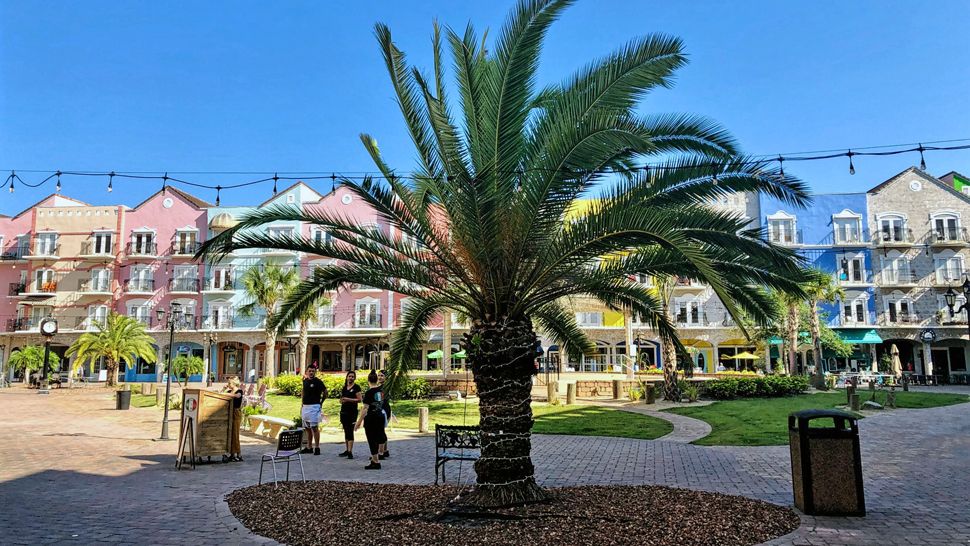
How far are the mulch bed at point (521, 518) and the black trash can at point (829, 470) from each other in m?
0.38

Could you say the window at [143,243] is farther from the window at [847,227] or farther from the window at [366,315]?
the window at [847,227]

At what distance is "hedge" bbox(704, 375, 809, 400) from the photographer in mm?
26094

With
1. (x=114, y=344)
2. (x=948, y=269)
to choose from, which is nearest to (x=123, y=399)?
(x=114, y=344)

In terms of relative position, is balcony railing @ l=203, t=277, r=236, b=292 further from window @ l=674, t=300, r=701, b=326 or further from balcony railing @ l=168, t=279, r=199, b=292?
window @ l=674, t=300, r=701, b=326

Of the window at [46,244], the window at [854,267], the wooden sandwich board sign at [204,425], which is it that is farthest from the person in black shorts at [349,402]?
the window at [46,244]

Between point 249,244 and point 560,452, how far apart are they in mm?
8173

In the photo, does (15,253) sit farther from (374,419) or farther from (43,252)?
(374,419)

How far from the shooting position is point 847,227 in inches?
1871

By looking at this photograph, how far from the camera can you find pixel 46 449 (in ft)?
44.2

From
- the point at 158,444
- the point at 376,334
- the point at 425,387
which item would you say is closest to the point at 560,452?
the point at 158,444

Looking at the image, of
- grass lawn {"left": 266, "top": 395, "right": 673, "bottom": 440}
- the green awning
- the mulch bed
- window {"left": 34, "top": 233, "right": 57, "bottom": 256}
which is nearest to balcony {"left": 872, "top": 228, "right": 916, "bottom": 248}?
the green awning

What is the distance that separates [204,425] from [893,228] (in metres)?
51.0

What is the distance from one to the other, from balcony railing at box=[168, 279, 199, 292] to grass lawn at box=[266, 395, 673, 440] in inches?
1111

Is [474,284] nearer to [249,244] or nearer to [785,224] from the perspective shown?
[249,244]
